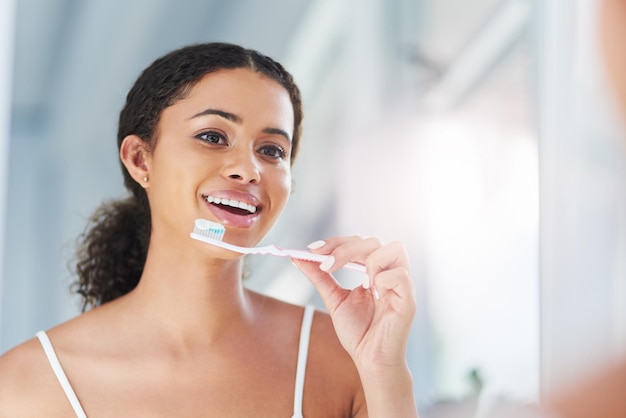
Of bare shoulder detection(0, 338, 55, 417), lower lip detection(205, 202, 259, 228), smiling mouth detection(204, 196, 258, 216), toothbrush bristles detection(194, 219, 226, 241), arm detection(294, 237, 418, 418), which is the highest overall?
smiling mouth detection(204, 196, 258, 216)

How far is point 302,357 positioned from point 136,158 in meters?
0.38

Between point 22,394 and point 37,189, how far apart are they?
161 cm

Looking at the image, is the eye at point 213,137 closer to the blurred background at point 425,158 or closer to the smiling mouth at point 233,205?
the smiling mouth at point 233,205

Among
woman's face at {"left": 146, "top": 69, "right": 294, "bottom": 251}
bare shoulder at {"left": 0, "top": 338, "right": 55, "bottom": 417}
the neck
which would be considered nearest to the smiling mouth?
woman's face at {"left": 146, "top": 69, "right": 294, "bottom": 251}

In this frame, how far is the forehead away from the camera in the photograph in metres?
1.08

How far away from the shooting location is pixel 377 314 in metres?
1.00

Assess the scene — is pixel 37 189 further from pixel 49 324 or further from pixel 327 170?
pixel 327 170

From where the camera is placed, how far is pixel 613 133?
3.04ft

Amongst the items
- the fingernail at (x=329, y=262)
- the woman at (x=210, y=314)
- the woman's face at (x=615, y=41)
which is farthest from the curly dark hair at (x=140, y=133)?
the woman's face at (x=615, y=41)

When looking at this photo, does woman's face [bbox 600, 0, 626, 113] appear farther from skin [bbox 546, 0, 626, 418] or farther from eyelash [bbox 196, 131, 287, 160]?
eyelash [bbox 196, 131, 287, 160]

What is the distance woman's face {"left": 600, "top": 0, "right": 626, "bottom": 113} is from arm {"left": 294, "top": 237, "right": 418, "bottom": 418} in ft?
1.25

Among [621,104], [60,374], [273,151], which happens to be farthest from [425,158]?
[621,104]

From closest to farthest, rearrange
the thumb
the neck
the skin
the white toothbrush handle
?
the skin < the white toothbrush handle < the thumb < the neck

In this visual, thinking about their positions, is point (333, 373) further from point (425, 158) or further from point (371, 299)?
point (425, 158)
